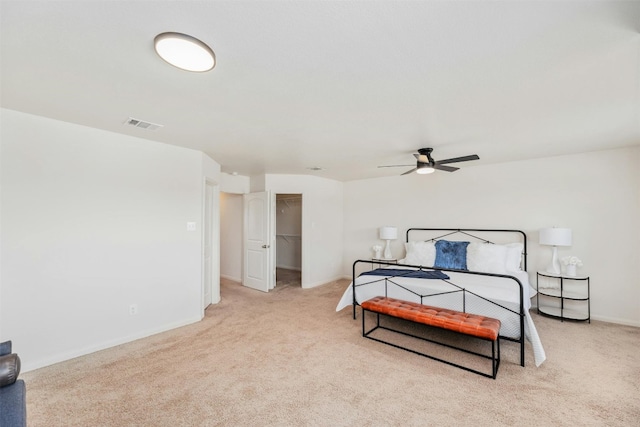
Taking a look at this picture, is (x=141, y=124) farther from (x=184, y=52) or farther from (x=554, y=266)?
(x=554, y=266)

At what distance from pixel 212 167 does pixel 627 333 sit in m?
5.96

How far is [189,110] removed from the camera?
251 cm

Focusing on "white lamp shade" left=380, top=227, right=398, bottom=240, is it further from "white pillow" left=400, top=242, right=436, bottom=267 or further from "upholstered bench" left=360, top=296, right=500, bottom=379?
"upholstered bench" left=360, top=296, right=500, bottom=379

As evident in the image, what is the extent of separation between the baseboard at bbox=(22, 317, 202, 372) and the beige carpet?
0.26 ft

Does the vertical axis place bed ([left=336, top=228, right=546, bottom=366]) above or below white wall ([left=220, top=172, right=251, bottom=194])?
below

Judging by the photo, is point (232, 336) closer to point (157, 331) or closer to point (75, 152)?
point (157, 331)

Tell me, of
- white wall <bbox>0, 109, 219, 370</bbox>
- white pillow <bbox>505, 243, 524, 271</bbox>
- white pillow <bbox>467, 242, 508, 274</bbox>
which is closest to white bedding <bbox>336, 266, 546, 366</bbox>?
white pillow <bbox>505, 243, 524, 271</bbox>

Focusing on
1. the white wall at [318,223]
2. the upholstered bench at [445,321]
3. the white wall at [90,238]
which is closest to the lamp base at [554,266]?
the upholstered bench at [445,321]

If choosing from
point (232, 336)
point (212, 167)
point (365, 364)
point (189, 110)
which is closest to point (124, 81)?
point (189, 110)

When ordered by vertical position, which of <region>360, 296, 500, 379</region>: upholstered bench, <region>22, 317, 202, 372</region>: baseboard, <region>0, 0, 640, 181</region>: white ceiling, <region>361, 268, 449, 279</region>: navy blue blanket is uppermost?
<region>0, 0, 640, 181</region>: white ceiling

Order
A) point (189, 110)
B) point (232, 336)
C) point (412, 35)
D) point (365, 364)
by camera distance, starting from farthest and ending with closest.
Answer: point (232, 336), point (365, 364), point (189, 110), point (412, 35)

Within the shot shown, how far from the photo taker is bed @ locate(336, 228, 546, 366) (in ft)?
9.27

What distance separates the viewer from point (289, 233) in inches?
324

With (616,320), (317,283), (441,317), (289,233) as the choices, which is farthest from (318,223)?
(616,320)
